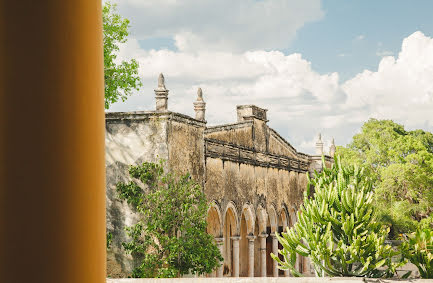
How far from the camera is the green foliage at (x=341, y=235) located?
7305mm

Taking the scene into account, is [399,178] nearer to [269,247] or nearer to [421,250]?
[269,247]

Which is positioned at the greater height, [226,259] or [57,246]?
[57,246]

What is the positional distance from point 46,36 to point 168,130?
12763 millimetres

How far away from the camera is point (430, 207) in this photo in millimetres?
26578

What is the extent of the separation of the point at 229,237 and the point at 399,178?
11885mm

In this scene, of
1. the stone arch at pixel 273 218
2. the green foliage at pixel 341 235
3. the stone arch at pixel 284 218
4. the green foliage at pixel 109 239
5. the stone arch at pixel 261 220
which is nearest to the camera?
the green foliage at pixel 341 235

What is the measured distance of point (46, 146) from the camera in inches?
35.5

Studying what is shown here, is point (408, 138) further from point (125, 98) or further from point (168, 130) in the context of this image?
point (168, 130)

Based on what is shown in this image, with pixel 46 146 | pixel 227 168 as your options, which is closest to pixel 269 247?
pixel 227 168

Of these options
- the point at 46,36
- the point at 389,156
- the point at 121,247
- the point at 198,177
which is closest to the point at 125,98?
the point at 198,177

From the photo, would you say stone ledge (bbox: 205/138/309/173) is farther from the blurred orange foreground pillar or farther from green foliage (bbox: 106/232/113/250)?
the blurred orange foreground pillar

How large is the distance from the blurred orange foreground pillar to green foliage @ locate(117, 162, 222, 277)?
38.5 ft

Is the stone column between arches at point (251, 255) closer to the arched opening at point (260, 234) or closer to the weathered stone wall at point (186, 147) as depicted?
the arched opening at point (260, 234)

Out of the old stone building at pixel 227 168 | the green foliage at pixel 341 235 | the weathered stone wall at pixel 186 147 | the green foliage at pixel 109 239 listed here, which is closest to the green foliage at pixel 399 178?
the old stone building at pixel 227 168
